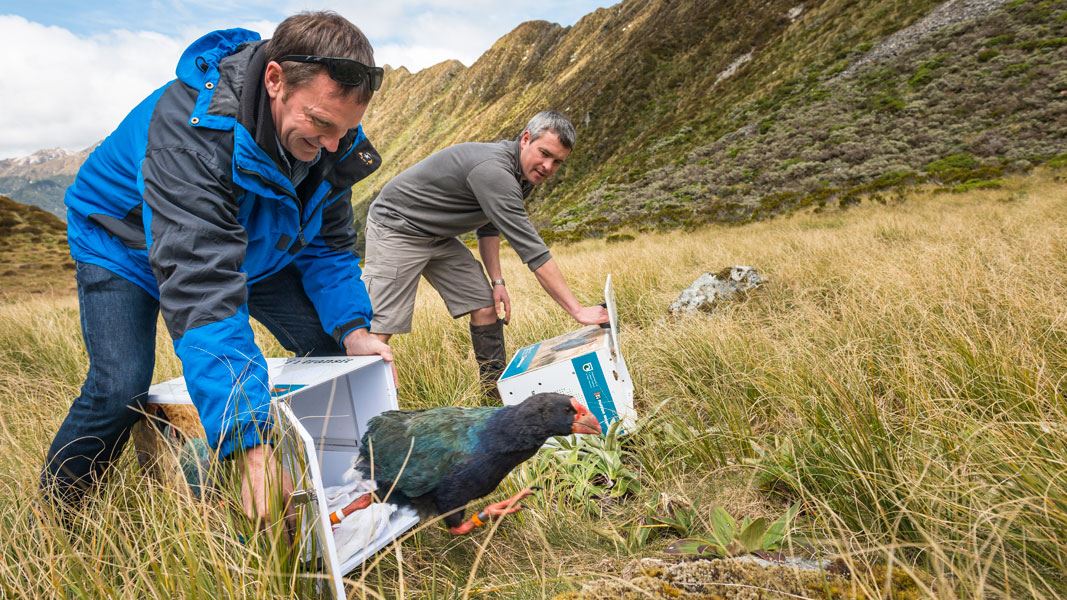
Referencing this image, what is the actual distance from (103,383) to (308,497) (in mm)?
951

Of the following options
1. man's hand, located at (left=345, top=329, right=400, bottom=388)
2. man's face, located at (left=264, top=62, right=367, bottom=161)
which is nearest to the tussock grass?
man's hand, located at (left=345, top=329, right=400, bottom=388)

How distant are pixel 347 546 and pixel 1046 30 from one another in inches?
1333

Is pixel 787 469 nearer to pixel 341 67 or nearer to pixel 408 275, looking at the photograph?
pixel 341 67

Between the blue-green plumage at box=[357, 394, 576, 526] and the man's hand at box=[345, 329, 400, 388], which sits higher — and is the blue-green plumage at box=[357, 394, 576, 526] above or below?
below

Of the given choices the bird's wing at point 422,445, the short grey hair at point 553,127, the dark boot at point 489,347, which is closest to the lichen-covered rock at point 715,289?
the dark boot at point 489,347

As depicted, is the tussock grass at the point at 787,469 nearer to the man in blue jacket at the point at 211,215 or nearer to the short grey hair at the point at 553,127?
the man in blue jacket at the point at 211,215

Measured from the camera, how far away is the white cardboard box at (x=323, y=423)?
127cm

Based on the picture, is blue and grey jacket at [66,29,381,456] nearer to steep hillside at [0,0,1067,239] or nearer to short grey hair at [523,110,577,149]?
short grey hair at [523,110,577,149]

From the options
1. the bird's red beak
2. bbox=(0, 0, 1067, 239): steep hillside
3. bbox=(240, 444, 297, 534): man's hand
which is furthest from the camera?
bbox=(0, 0, 1067, 239): steep hillside

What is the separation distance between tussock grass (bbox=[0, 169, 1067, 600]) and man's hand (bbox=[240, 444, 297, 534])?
6 centimetres

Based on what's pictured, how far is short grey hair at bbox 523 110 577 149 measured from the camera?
3.13 meters

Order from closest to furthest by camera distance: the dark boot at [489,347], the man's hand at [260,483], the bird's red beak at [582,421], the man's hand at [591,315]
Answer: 1. the man's hand at [260,483]
2. the bird's red beak at [582,421]
3. the man's hand at [591,315]
4. the dark boot at [489,347]

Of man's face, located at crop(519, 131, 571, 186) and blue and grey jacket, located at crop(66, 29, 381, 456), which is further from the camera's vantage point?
man's face, located at crop(519, 131, 571, 186)

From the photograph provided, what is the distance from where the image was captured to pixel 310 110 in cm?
159
